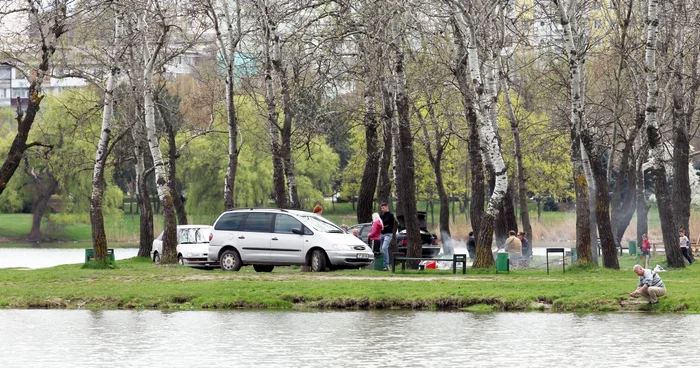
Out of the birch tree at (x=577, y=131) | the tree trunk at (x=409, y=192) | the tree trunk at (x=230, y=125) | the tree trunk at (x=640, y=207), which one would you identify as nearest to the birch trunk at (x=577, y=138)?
the birch tree at (x=577, y=131)

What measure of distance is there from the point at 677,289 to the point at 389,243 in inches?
433

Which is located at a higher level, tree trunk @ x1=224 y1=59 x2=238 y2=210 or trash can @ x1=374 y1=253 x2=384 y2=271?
tree trunk @ x1=224 y1=59 x2=238 y2=210

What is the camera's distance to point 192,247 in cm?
4203

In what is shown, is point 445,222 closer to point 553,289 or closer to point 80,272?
point 80,272

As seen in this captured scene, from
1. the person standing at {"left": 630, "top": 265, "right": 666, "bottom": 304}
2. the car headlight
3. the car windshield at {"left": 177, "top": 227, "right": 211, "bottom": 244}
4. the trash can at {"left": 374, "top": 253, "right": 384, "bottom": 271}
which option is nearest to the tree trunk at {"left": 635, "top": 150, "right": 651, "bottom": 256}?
the car windshield at {"left": 177, "top": 227, "right": 211, "bottom": 244}

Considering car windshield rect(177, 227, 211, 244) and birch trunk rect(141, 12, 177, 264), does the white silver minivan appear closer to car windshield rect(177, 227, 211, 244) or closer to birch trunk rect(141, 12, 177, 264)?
birch trunk rect(141, 12, 177, 264)

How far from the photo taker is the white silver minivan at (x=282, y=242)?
35625mm

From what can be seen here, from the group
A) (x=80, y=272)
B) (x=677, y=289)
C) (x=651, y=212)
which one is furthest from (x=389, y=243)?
(x=651, y=212)

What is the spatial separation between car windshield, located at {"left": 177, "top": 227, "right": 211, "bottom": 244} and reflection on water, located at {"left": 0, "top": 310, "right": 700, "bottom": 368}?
1539 cm

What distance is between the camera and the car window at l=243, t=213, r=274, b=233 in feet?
119

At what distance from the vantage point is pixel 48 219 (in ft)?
307

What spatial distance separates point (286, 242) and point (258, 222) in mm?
1085

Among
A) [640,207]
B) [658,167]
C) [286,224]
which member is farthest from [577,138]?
[640,207]

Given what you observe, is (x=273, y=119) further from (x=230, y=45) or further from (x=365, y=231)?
(x=365, y=231)
